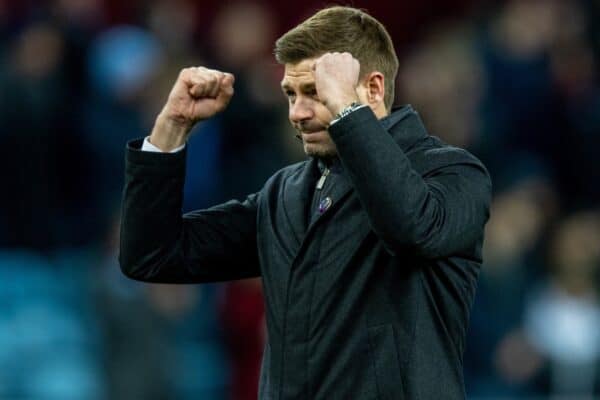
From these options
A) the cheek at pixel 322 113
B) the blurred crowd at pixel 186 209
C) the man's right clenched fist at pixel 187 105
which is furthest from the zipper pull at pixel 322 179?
the blurred crowd at pixel 186 209

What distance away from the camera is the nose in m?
3.81

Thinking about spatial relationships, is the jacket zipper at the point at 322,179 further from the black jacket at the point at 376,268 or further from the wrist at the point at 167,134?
the wrist at the point at 167,134

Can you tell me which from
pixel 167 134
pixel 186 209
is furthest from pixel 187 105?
pixel 186 209

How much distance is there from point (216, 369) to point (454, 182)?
5.45 metres

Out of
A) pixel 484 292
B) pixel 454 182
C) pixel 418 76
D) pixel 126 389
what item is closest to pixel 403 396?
pixel 454 182

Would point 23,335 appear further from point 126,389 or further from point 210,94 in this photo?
point 210,94

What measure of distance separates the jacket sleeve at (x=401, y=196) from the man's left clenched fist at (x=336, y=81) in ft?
0.18

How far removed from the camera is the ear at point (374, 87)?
3885 mm

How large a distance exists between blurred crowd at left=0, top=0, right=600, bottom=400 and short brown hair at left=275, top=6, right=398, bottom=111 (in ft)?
14.6

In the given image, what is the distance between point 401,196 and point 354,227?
11.1 inches

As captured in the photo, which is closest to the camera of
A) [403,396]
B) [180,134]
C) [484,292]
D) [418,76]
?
[403,396]

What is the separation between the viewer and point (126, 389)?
26.9ft

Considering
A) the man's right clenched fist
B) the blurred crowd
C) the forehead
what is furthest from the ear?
the blurred crowd

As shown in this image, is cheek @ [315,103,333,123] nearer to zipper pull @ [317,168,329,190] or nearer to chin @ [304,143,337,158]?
chin @ [304,143,337,158]
